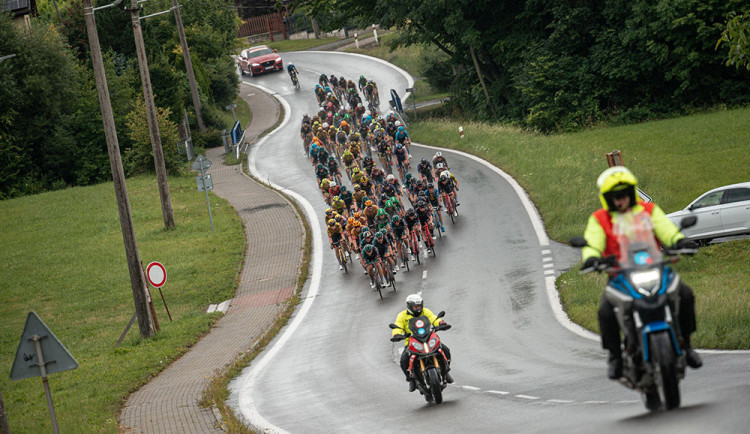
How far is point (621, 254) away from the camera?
7.73m

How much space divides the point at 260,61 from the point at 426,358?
6432 cm

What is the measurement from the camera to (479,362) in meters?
17.4

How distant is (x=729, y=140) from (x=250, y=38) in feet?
221

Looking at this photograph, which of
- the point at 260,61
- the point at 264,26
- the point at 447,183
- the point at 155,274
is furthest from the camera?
the point at 264,26

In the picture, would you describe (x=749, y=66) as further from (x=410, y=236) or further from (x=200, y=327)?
(x=200, y=327)

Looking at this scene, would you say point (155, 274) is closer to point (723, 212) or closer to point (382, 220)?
point (382, 220)

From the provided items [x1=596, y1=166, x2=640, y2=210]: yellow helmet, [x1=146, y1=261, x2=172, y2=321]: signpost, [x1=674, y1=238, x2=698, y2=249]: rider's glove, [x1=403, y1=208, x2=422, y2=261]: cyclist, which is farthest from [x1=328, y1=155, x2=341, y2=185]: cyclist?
[x1=674, y1=238, x2=698, y2=249]: rider's glove

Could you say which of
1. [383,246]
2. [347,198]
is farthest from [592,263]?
[347,198]

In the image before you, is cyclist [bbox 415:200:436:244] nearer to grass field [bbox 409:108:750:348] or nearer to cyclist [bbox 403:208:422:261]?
cyclist [bbox 403:208:422:261]

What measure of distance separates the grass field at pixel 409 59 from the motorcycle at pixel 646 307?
53505 mm

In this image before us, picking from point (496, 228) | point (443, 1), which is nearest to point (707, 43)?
point (443, 1)

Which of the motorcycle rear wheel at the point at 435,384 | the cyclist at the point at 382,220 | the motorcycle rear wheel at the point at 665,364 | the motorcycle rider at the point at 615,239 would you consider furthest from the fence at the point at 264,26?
the motorcycle rear wheel at the point at 665,364

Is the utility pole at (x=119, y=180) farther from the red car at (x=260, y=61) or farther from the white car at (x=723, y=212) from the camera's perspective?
the red car at (x=260, y=61)

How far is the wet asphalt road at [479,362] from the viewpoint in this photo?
10.7 metres
